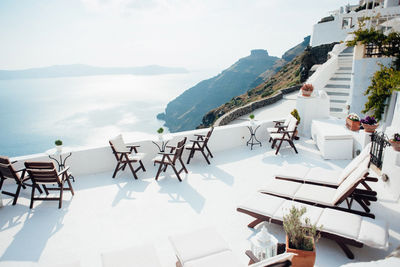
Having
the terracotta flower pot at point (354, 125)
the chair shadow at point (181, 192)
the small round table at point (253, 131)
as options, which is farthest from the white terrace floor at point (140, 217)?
the small round table at point (253, 131)

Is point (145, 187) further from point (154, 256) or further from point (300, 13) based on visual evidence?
point (300, 13)

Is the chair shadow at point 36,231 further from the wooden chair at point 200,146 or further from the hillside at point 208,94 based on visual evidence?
the hillside at point 208,94

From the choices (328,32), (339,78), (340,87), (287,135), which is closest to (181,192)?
(287,135)

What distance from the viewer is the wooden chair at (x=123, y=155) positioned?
527cm

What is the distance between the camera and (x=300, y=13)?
11.1m

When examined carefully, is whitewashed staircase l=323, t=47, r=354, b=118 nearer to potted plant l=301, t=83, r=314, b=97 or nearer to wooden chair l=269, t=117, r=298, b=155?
potted plant l=301, t=83, r=314, b=97

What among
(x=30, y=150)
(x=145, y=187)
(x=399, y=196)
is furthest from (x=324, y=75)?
(x=30, y=150)

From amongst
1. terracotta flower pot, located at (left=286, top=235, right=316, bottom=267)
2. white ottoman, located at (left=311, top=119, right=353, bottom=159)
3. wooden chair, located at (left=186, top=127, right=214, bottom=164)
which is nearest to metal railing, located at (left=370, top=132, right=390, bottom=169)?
white ottoman, located at (left=311, top=119, right=353, bottom=159)

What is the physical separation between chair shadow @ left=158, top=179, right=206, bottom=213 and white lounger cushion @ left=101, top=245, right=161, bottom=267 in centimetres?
158

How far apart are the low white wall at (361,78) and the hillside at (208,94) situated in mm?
68885

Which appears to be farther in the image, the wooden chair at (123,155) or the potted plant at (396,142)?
the wooden chair at (123,155)

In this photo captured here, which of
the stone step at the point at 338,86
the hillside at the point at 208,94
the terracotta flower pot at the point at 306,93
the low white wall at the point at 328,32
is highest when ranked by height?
the low white wall at the point at 328,32

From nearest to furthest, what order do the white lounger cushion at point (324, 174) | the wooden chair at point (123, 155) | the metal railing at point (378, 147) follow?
the white lounger cushion at point (324, 174), the metal railing at point (378, 147), the wooden chair at point (123, 155)

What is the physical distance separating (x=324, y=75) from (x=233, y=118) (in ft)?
16.0
